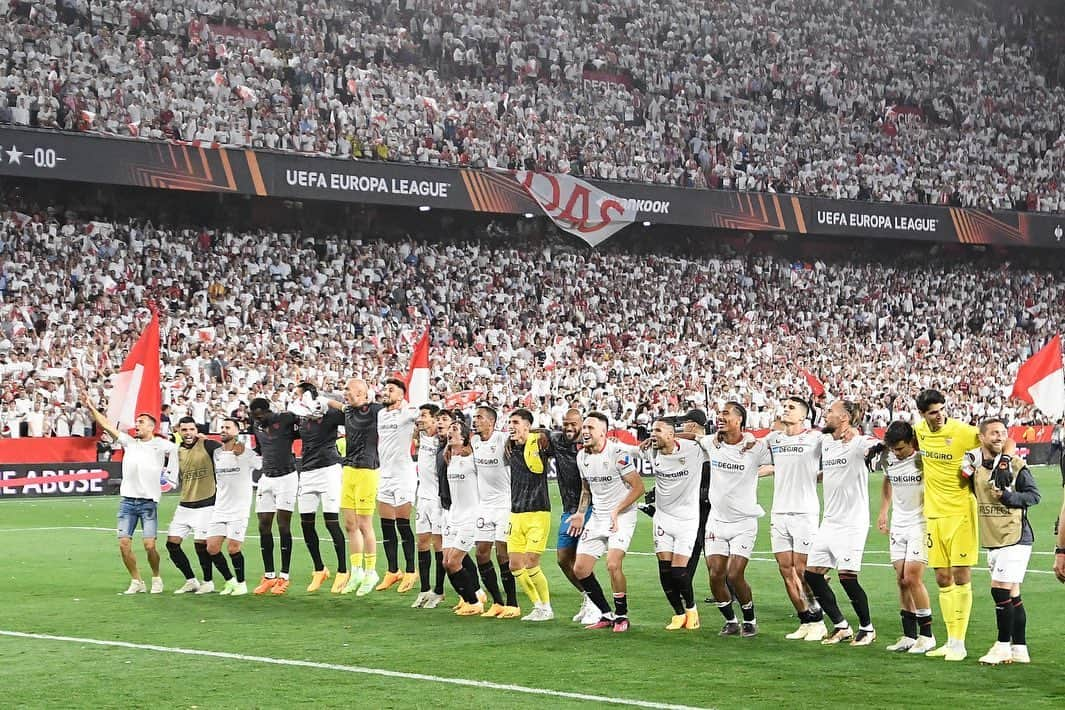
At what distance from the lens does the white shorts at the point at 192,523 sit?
17188 mm

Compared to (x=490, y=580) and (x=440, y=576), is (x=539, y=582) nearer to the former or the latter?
(x=490, y=580)

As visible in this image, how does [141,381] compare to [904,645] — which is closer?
[904,645]

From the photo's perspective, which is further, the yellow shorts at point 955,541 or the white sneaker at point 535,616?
the white sneaker at point 535,616


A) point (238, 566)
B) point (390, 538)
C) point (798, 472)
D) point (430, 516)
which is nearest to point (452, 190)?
point (390, 538)

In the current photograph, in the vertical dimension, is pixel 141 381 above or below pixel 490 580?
above

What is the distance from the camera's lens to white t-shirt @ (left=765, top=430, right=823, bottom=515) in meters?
13.4

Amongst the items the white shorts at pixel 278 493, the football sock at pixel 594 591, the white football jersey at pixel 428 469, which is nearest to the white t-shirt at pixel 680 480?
the football sock at pixel 594 591

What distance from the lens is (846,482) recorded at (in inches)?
514

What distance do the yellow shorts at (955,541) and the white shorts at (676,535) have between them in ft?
7.46

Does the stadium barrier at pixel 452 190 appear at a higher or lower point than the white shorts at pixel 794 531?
higher

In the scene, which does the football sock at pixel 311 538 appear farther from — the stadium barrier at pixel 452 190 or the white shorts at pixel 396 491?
the stadium barrier at pixel 452 190

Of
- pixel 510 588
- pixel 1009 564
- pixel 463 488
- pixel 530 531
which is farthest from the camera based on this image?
pixel 463 488

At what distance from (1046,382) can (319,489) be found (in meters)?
8.29

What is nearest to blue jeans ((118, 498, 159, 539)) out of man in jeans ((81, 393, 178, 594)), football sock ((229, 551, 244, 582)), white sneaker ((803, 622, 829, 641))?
man in jeans ((81, 393, 178, 594))
